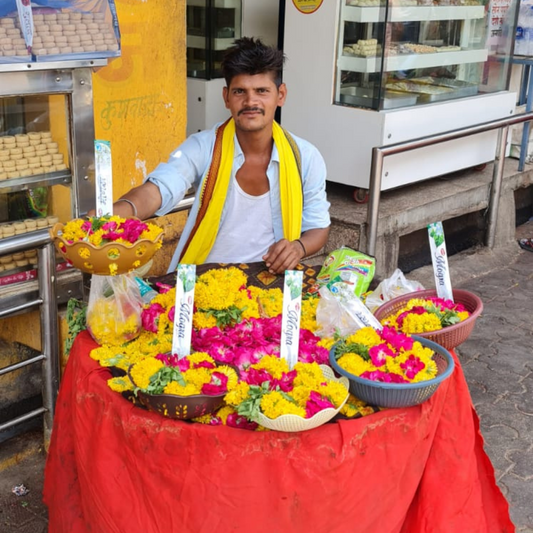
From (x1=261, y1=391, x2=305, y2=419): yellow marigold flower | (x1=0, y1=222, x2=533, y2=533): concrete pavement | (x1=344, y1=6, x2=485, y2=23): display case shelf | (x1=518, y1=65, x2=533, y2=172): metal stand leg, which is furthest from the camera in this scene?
(x1=518, y1=65, x2=533, y2=172): metal stand leg

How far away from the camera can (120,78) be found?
13.9 feet

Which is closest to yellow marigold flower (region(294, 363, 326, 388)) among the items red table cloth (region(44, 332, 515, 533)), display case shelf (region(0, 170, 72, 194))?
red table cloth (region(44, 332, 515, 533))

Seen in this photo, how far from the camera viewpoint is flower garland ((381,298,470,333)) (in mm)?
2432

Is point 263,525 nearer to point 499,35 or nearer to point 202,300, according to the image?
point 202,300

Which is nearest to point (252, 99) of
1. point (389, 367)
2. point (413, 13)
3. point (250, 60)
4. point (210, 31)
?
point (250, 60)

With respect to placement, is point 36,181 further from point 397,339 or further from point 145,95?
point 397,339

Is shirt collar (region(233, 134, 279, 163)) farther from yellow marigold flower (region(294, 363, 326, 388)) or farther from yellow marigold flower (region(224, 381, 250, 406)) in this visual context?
yellow marigold flower (region(224, 381, 250, 406))

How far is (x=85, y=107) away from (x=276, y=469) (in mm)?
2020

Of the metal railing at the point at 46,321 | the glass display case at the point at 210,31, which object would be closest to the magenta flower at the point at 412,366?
the metal railing at the point at 46,321

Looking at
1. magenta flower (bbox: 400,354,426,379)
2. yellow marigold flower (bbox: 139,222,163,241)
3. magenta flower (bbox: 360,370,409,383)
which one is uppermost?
yellow marigold flower (bbox: 139,222,163,241)

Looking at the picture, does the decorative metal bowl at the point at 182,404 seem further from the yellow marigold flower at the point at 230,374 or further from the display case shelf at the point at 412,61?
the display case shelf at the point at 412,61

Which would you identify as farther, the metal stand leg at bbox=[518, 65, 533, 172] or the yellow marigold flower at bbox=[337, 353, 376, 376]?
the metal stand leg at bbox=[518, 65, 533, 172]

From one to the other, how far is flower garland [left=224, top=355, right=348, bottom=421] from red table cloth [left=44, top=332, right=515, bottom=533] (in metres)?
0.09

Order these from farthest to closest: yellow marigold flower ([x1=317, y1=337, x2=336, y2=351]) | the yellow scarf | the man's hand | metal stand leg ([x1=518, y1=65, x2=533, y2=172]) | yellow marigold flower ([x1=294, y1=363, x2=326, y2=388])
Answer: metal stand leg ([x1=518, y1=65, x2=533, y2=172]) → the yellow scarf → the man's hand → yellow marigold flower ([x1=317, y1=337, x2=336, y2=351]) → yellow marigold flower ([x1=294, y1=363, x2=326, y2=388])
